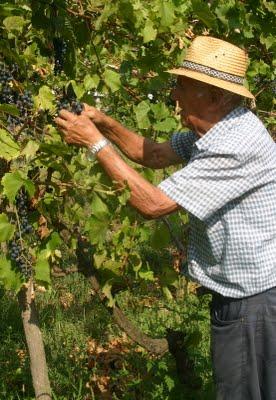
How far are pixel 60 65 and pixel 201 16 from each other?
0.67 m

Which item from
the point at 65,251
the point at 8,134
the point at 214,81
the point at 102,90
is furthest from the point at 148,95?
the point at 65,251

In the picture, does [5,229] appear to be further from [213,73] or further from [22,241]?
[213,73]

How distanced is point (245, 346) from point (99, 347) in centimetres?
181

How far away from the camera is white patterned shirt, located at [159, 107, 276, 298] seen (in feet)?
8.64

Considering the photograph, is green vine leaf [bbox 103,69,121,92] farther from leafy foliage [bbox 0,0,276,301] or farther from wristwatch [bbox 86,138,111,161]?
wristwatch [bbox 86,138,111,161]

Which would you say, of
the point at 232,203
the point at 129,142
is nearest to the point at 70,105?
the point at 232,203

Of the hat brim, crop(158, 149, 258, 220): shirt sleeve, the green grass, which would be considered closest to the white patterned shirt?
crop(158, 149, 258, 220): shirt sleeve

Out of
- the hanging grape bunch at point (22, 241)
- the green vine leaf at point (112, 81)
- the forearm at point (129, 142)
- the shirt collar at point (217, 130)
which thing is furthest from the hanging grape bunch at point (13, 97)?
the forearm at point (129, 142)

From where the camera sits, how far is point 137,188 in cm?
268

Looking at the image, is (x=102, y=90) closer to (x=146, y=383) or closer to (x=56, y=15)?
(x=56, y=15)

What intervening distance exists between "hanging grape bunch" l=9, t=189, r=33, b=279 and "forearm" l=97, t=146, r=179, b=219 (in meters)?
0.32

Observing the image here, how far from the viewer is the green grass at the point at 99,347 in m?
3.83

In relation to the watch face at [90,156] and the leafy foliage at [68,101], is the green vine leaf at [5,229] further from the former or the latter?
the watch face at [90,156]

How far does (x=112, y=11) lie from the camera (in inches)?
104
